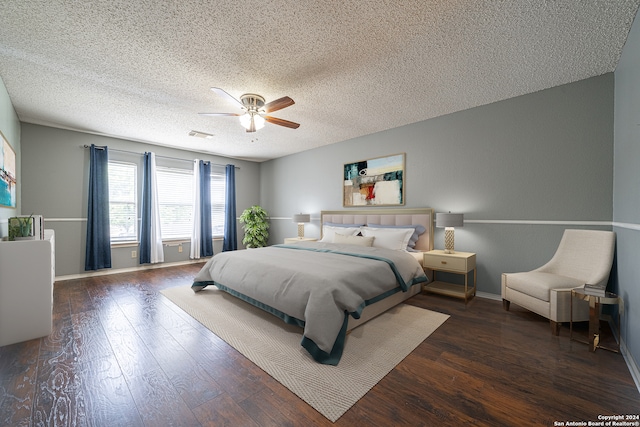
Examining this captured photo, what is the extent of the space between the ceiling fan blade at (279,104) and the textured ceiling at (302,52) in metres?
0.28

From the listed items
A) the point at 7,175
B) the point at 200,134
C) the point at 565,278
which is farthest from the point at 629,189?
the point at 7,175

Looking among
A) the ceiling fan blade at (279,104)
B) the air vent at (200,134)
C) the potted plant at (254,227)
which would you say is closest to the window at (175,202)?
the potted plant at (254,227)

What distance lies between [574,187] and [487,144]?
1060 mm

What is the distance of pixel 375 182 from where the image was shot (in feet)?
15.1

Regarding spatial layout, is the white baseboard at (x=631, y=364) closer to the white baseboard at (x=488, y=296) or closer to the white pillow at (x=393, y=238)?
the white baseboard at (x=488, y=296)

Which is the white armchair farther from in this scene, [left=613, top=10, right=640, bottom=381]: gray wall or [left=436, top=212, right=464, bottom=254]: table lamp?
[left=436, top=212, right=464, bottom=254]: table lamp

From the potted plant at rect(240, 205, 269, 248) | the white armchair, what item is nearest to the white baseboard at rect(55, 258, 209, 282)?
the potted plant at rect(240, 205, 269, 248)

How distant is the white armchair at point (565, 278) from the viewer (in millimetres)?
2305

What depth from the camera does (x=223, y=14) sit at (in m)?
1.86

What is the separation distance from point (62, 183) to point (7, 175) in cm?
158

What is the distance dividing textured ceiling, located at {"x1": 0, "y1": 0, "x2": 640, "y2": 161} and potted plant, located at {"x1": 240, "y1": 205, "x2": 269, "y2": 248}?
3.01 meters

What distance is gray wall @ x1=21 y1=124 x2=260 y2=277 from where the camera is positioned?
159 inches

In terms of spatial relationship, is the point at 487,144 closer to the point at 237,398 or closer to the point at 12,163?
the point at 237,398

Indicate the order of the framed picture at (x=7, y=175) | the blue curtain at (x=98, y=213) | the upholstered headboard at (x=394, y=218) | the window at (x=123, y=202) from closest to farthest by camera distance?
the framed picture at (x=7, y=175)
the upholstered headboard at (x=394, y=218)
the blue curtain at (x=98, y=213)
the window at (x=123, y=202)
